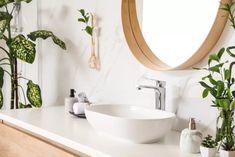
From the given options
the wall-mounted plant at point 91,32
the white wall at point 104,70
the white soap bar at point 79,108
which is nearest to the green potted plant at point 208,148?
the white wall at point 104,70

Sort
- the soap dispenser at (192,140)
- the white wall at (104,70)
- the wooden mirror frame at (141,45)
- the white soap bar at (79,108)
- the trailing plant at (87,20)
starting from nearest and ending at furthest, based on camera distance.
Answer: the soap dispenser at (192,140)
the wooden mirror frame at (141,45)
the white wall at (104,70)
the white soap bar at (79,108)
the trailing plant at (87,20)

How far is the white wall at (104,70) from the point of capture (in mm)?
1542

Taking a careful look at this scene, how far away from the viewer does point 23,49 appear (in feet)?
7.79

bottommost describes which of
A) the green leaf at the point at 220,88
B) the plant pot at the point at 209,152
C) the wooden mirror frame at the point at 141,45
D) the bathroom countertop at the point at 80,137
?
A: the bathroom countertop at the point at 80,137

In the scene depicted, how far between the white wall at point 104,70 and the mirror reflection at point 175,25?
0.09 meters

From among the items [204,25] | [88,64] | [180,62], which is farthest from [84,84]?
[204,25]

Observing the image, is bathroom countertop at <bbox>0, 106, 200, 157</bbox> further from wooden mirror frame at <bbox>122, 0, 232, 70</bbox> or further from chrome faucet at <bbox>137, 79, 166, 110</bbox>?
wooden mirror frame at <bbox>122, 0, 232, 70</bbox>

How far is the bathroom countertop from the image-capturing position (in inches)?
49.8

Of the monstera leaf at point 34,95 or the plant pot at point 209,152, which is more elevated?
the monstera leaf at point 34,95

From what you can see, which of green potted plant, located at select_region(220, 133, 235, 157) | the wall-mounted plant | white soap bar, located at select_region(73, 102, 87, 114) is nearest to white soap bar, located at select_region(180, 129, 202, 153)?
green potted plant, located at select_region(220, 133, 235, 157)

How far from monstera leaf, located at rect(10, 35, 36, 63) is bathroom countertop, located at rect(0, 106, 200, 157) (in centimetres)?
47

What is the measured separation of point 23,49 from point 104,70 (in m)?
0.65

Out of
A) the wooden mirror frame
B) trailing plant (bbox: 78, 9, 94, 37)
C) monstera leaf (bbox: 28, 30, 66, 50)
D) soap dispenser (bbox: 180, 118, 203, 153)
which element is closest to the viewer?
soap dispenser (bbox: 180, 118, 203, 153)

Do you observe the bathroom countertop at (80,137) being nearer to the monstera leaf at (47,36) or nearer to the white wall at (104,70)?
the white wall at (104,70)
